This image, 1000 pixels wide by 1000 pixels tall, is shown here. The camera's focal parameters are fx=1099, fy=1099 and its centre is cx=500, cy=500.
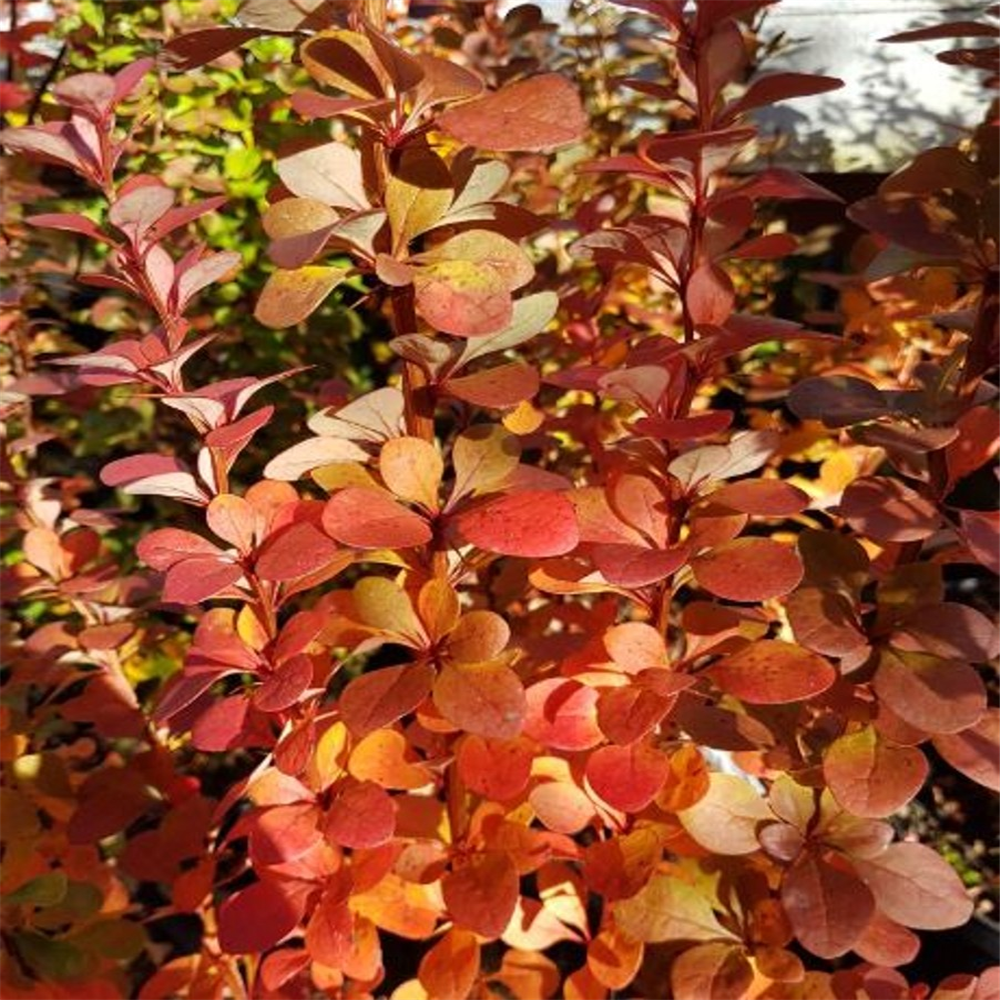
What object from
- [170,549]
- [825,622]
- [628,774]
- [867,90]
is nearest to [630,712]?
[628,774]

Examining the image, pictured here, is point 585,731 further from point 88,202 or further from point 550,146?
point 88,202

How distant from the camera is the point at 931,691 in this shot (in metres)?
0.72

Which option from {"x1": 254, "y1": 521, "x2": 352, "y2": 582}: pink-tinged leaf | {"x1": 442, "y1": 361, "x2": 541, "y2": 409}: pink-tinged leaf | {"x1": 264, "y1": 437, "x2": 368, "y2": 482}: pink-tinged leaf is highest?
{"x1": 442, "y1": 361, "x2": 541, "y2": 409}: pink-tinged leaf

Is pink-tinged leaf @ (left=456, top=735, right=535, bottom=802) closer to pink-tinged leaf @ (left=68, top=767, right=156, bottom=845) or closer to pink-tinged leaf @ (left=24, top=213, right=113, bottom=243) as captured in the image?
pink-tinged leaf @ (left=68, top=767, right=156, bottom=845)

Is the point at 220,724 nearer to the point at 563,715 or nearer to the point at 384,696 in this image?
the point at 384,696

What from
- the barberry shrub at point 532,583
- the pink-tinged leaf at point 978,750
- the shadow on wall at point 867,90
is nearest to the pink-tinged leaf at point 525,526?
the barberry shrub at point 532,583

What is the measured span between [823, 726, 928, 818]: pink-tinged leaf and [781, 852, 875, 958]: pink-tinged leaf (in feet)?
0.21

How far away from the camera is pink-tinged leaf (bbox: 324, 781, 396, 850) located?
0.77 m

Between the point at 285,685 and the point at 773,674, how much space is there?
1.12 feet

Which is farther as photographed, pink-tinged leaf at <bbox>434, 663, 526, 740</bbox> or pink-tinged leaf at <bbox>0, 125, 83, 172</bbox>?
pink-tinged leaf at <bbox>0, 125, 83, 172</bbox>

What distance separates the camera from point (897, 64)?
2.53 m

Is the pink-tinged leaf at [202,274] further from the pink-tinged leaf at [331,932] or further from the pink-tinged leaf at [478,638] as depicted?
the pink-tinged leaf at [331,932]

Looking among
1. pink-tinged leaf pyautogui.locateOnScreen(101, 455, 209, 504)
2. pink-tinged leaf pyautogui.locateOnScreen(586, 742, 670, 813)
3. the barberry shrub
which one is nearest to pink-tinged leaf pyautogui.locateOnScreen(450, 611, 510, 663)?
the barberry shrub

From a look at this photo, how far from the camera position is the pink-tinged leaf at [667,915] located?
2.80 ft
